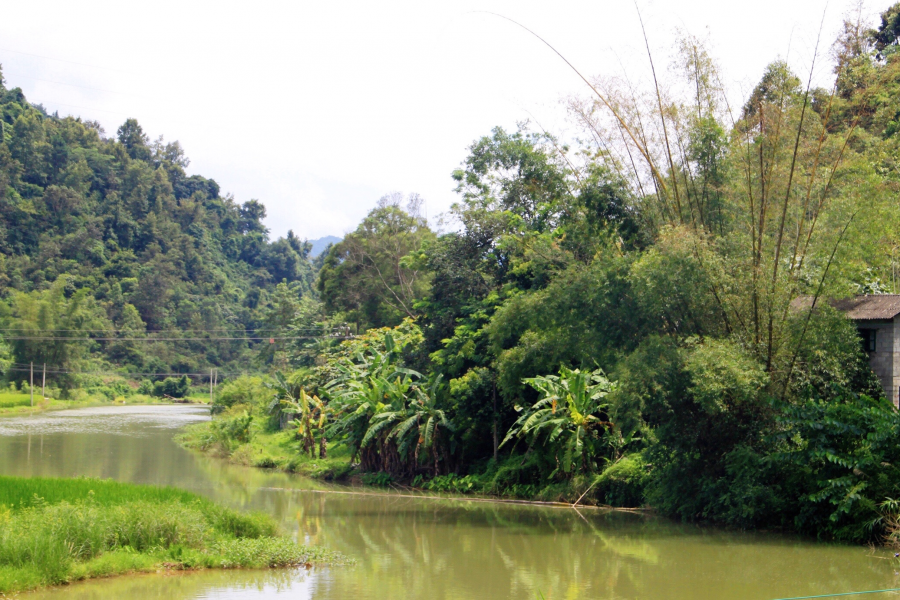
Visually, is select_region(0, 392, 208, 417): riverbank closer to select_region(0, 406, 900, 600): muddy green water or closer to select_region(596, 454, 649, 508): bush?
select_region(0, 406, 900, 600): muddy green water

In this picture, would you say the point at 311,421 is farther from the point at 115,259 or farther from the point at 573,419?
the point at 115,259

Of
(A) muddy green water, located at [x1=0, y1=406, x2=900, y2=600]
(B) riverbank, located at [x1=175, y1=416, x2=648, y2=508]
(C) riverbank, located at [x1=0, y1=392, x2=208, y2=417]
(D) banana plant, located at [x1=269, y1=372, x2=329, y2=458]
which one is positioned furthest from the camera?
(C) riverbank, located at [x1=0, y1=392, x2=208, y2=417]

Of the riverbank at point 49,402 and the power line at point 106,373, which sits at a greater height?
the power line at point 106,373

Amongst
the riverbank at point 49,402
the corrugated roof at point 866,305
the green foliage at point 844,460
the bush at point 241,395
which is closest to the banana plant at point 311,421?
the bush at point 241,395

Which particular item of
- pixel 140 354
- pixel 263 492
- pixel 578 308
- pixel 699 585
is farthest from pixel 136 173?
pixel 699 585

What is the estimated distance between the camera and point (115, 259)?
230 ft

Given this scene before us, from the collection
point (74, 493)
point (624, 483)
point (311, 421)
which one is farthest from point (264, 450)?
point (74, 493)

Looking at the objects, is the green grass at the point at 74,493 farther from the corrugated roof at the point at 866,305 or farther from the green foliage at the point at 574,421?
the corrugated roof at the point at 866,305

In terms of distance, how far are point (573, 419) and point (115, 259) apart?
62841mm

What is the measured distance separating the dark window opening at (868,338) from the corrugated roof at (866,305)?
376 mm

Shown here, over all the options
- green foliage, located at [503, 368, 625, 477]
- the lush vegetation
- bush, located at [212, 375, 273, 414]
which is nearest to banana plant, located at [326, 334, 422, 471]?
the lush vegetation

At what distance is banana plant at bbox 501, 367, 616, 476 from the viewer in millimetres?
16188

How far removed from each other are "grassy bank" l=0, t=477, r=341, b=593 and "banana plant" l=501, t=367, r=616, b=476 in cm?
659

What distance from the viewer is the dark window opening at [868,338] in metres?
13.1
